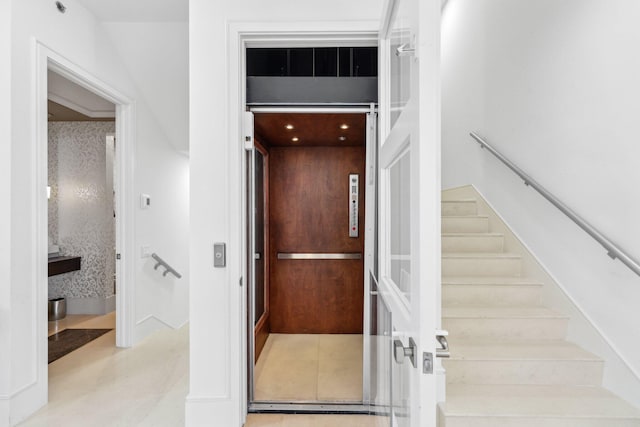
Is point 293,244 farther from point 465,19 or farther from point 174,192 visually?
point 465,19

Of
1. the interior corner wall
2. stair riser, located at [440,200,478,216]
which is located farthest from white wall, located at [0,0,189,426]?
the interior corner wall

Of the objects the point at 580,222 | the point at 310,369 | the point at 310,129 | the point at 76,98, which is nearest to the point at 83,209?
the point at 76,98

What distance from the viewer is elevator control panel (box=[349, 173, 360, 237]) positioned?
11.2 feet

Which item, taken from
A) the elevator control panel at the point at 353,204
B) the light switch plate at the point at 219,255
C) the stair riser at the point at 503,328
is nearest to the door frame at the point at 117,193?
the light switch plate at the point at 219,255

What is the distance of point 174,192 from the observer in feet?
12.5

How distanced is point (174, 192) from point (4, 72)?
199 centimetres

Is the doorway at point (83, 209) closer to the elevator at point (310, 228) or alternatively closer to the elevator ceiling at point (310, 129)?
the elevator at point (310, 228)

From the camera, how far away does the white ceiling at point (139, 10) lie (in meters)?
2.47

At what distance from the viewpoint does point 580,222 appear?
1.80 metres

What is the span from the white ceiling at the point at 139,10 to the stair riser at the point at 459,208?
8.93 feet

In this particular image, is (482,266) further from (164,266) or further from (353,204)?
(164,266)

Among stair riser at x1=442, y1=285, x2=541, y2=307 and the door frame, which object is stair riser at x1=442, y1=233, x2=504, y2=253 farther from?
the door frame

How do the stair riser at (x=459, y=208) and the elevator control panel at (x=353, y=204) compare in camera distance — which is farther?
the elevator control panel at (x=353, y=204)

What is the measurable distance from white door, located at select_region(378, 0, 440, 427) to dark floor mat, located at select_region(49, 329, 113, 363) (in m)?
3.10
